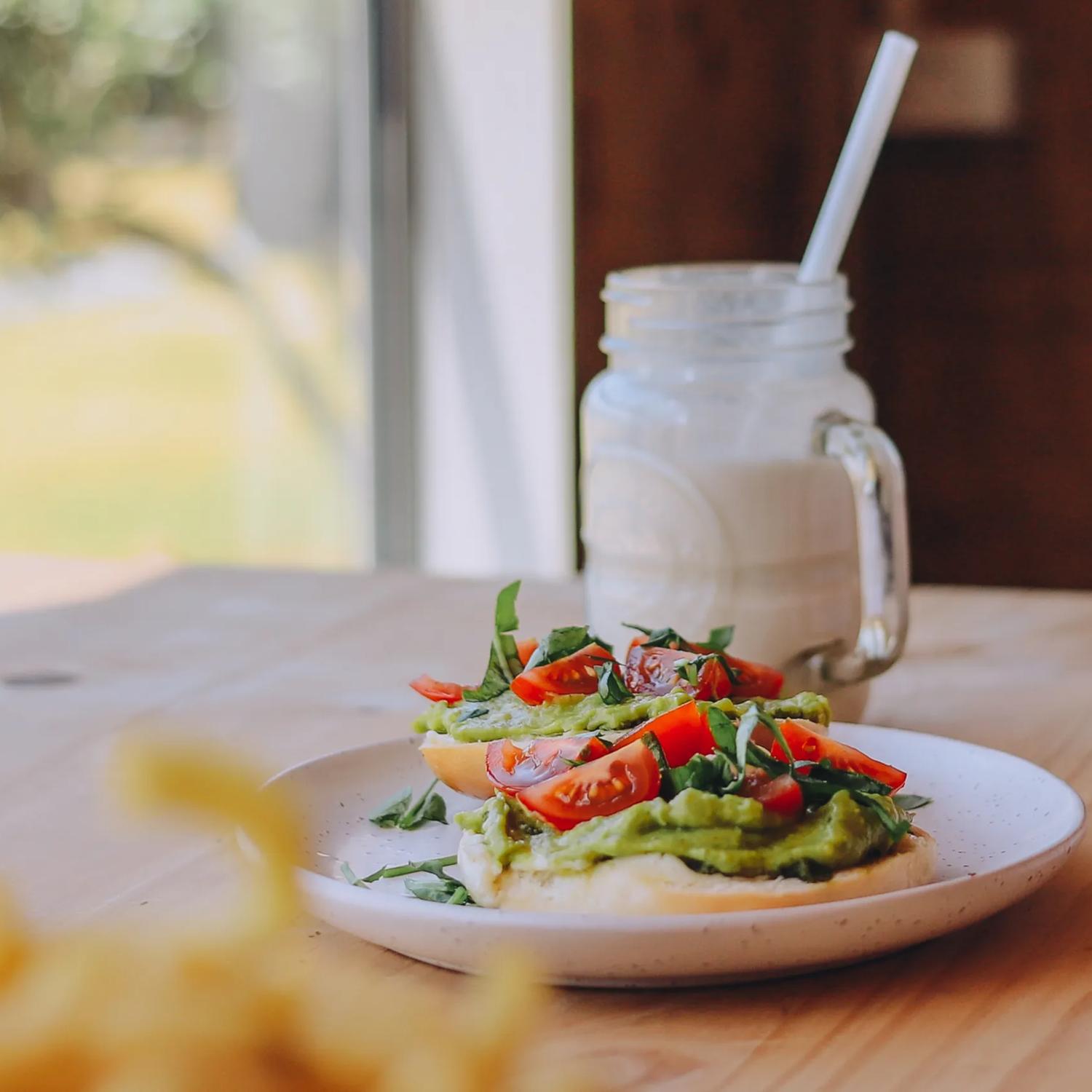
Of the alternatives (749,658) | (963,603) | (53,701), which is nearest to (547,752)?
Result: (749,658)

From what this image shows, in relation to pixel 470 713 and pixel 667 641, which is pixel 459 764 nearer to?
pixel 470 713

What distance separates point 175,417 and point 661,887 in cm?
291

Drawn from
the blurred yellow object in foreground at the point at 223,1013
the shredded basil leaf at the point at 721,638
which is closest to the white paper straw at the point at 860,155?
the shredded basil leaf at the point at 721,638

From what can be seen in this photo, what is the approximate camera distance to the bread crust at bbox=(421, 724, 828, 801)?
859mm

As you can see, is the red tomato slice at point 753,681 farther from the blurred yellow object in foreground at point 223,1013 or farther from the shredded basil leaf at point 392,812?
the blurred yellow object in foreground at point 223,1013

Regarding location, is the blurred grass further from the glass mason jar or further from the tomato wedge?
the tomato wedge

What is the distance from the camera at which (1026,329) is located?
9.77 feet

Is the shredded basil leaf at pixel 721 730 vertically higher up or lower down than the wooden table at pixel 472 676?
higher up

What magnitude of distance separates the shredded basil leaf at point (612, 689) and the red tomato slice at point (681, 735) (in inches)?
3.2

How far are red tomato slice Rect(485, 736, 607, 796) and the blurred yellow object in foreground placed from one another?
41 centimetres

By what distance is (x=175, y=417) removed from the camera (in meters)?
3.44

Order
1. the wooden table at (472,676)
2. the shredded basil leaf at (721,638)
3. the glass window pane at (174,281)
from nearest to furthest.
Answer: the wooden table at (472,676)
the shredded basil leaf at (721,638)
the glass window pane at (174,281)

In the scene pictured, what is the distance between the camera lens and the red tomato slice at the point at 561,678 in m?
0.88

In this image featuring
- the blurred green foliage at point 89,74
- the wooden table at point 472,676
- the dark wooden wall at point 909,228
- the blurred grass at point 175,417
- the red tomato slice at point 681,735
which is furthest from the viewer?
the blurred grass at point 175,417
